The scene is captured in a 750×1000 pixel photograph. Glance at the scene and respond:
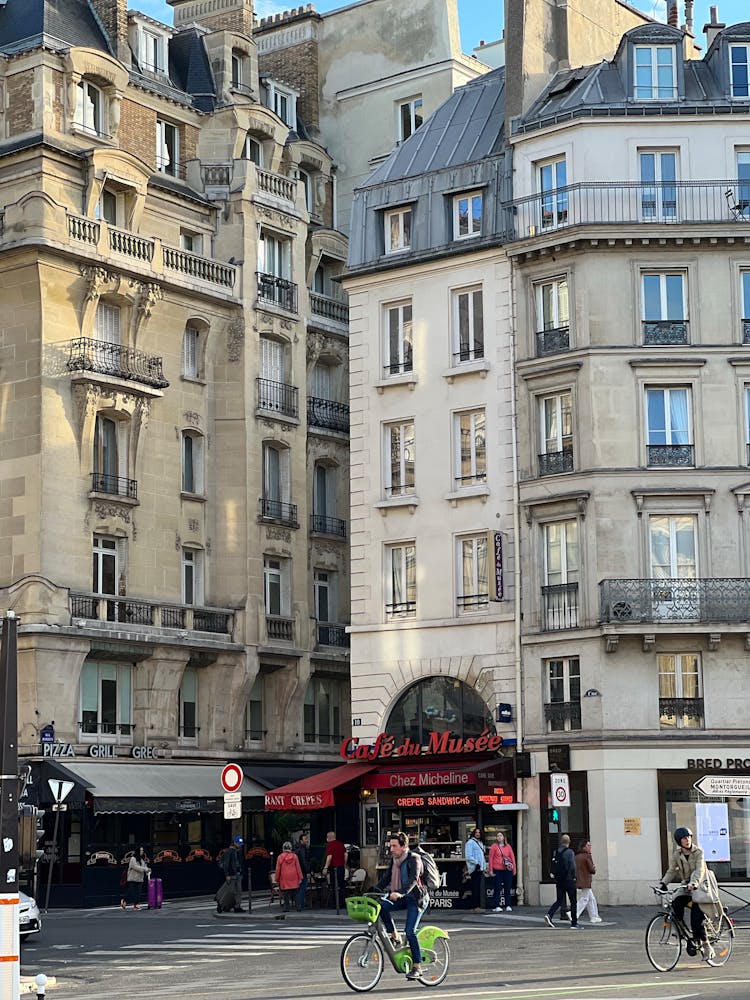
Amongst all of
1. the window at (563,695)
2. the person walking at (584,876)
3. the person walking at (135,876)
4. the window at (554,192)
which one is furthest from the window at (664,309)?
the person walking at (135,876)

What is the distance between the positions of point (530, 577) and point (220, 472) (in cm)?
1432

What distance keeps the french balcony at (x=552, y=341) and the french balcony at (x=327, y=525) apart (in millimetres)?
14999

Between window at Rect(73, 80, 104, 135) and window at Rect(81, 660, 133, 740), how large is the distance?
1501 centimetres

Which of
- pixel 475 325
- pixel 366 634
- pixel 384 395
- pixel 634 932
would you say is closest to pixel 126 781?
pixel 366 634

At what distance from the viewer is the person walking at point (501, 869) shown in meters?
34.6

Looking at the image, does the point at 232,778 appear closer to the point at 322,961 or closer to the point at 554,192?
the point at 322,961

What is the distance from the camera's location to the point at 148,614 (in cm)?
4725

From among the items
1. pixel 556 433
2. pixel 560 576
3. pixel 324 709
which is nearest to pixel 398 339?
pixel 556 433

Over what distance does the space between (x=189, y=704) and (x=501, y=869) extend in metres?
16.8

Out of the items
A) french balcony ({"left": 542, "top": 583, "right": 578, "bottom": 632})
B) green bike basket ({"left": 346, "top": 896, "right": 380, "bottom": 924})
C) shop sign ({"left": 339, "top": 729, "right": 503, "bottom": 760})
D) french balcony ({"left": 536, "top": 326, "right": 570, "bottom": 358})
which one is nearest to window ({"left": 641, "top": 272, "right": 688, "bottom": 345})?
french balcony ({"left": 536, "top": 326, "right": 570, "bottom": 358})

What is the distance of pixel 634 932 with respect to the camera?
28.4m

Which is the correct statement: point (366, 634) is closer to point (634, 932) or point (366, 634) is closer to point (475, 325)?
point (475, 325)

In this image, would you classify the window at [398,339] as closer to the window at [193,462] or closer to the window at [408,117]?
the window at [193,462]

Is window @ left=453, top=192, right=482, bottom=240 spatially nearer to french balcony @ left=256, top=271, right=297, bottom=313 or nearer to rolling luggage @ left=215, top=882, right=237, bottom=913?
french balcony @ left=256, top=271, right=297, bottom=313
